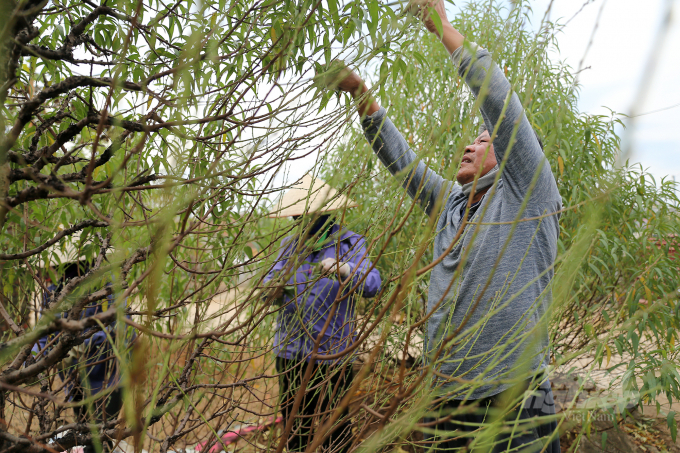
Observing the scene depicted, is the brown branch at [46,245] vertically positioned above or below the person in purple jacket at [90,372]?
above

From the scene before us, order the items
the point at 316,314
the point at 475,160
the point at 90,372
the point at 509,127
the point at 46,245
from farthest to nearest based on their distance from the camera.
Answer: the point at 475,160
the point at 509,127
the point at 90,372
the point at 316,314
the point at 46,245

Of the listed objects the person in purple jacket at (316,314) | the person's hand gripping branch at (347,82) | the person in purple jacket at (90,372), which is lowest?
the person in purple jacket at (90,372)

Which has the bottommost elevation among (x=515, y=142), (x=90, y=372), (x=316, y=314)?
(x=90, y=372)

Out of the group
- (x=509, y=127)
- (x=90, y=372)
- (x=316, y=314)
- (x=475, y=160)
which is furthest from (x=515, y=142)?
(x=90, y=372)

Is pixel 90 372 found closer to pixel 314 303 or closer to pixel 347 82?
pixel 314 303

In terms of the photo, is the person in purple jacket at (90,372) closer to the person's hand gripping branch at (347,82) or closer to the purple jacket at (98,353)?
the purple jacket at (98,353)

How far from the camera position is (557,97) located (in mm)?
3193

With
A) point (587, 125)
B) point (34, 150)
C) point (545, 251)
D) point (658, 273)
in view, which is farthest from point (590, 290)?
point (34, 150)

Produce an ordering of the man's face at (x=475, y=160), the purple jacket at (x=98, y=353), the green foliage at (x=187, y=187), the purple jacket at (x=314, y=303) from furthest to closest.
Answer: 1. the man's face at (x=475, y=160)
2. the purple jacket at (x=98, y=353)
3. the purple jacket at (x=314, y=303)
4. the green foliage at (x=187, y=187)

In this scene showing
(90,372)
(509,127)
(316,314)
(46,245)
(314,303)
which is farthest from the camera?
(314,303)

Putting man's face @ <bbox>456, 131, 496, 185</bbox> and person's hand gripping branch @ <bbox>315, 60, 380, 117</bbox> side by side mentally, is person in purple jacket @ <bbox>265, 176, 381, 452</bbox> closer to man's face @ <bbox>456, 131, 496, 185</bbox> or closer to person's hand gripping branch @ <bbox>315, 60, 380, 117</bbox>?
person's hand gripping branch @ <bbox>315, 60, 380, 117</bbox>

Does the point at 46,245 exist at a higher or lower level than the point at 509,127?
lower

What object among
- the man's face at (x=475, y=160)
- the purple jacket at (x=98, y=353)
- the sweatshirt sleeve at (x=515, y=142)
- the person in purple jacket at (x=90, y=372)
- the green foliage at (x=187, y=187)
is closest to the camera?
the green foliage at (x=187, y=187)

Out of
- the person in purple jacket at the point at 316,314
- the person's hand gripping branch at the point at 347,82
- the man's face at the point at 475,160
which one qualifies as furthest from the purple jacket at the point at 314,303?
the man's face at the point at 475,160
